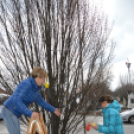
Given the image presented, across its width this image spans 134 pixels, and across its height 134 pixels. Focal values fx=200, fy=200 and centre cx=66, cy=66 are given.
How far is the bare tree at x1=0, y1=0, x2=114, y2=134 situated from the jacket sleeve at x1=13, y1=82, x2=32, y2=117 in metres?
1.02

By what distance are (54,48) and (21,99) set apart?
125cm

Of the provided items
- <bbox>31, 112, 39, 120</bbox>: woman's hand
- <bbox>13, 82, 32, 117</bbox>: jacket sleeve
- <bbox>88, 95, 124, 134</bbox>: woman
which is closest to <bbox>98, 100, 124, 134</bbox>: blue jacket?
<bbox>88, 95, 124, 134</bbox>: woman

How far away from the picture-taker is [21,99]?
7.03 ft

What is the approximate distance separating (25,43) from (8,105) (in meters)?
1.23

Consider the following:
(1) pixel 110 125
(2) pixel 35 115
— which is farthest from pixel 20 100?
(1) pixel 110 125

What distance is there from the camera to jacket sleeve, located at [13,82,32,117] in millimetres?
2092

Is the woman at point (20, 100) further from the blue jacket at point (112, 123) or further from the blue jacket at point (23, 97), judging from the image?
the blue jacket at point (112, 123)

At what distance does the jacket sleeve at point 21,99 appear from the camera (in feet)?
6.86

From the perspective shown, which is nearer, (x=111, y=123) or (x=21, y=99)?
(x=21, y=99)

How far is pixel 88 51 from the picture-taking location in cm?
338

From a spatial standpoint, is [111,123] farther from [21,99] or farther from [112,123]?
[21,99]

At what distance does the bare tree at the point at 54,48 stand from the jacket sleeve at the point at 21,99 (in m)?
1.02

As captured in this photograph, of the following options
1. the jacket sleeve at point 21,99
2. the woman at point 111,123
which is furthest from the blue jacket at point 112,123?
the jacket sleeve at point 21,99

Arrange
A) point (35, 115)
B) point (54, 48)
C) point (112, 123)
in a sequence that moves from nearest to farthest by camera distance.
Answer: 1. point (35, 115)
2. point (112, 123)
3. point (54, 48)
